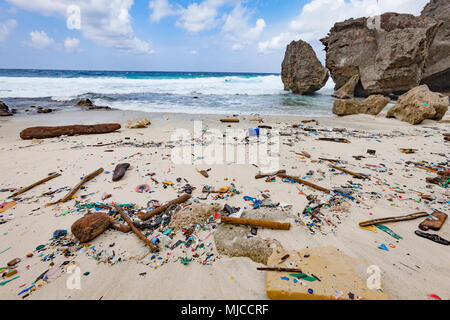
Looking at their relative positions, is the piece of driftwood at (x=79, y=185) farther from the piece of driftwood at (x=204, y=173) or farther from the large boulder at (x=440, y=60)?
the large boulder at (x=440, y=60)

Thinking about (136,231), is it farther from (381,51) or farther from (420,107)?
(381,51)

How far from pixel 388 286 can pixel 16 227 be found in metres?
4.00

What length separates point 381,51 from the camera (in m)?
15.5

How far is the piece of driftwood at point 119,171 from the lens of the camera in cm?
345

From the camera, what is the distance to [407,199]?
9.39 ft

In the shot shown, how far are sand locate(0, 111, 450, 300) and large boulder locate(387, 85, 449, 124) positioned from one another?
3.18 meters

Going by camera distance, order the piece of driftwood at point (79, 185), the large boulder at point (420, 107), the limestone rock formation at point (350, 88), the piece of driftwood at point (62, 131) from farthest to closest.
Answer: the limestone rock formation at point (350, 88)
the large boulder at point (420, 107)
the piece of driftwood at point (62, 131)
the piece of driftwood at point (79, 185)

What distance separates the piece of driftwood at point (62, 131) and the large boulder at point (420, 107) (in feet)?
39.2

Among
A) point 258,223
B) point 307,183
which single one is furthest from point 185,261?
point 307,183

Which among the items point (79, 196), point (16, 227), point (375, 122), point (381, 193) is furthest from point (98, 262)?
point (375, 122)

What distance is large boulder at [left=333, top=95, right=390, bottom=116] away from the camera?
31.9 feet

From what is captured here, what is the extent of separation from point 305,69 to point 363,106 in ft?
45.0

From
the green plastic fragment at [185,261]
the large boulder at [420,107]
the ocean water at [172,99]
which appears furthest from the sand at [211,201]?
the ocean water at [172,99]

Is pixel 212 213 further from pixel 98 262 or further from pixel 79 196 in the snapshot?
pixel 79 196
